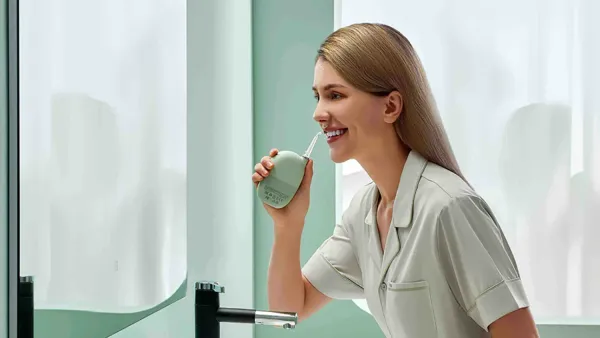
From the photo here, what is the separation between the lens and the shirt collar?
1.17 metres

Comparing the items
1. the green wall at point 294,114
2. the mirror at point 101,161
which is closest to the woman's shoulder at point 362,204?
the mirror at point 101,161

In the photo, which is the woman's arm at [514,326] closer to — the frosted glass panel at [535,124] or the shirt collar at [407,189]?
the shirt collar at [407,189]

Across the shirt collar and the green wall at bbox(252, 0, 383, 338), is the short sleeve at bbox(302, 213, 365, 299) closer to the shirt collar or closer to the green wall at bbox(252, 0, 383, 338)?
the shirt collar

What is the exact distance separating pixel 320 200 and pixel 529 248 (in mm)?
590

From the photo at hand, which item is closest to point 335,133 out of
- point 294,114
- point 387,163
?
point 387,163

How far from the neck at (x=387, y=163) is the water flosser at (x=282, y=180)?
4.4 inches

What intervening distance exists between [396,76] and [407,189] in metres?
0.19

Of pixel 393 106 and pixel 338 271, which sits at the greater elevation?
pixel 393 106

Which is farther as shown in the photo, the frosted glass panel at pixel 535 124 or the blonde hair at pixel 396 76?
the frosted glass panel at pixel 535 124

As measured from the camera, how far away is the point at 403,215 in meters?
1.17

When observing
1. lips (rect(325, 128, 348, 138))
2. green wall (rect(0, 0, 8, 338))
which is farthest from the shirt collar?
green wall (rect(0, 0, 8, 338))

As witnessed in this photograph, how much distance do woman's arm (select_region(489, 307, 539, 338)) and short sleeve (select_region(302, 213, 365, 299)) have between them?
369mm

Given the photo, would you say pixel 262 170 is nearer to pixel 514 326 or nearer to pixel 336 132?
pixel 336 132

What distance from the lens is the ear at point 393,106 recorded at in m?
1.18
